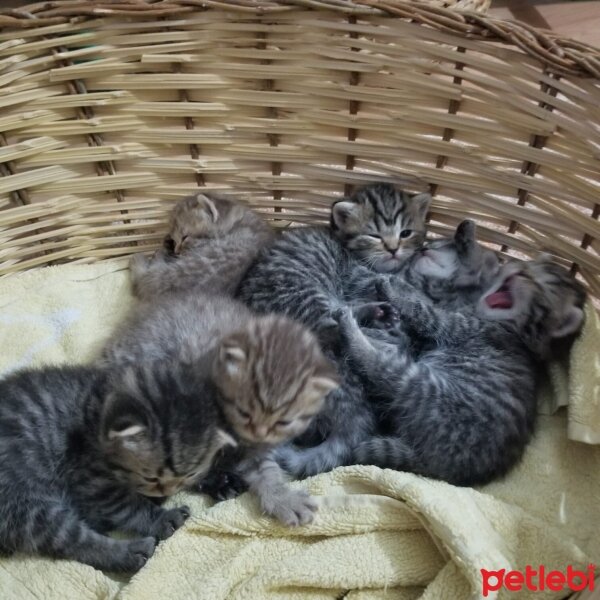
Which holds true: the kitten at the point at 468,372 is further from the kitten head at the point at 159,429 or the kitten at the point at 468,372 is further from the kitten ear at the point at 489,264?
the kitten head at the point at 159,429

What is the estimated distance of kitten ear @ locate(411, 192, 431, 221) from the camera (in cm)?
210

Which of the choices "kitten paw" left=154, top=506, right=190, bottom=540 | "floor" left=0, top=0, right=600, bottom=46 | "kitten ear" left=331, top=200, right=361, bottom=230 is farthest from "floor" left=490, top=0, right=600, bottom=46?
"kitten paw" left=154, top=506, right=190, bottom=540

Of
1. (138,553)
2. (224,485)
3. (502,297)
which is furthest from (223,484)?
(502,297)

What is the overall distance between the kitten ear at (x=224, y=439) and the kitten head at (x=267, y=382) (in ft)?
0.15

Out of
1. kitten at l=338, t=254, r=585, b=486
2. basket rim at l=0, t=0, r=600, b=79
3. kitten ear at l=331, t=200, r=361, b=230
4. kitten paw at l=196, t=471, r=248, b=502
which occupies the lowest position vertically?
kitten paw at l=196, t=471, r=248, b=502

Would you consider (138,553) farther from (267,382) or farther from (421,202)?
(421,202)

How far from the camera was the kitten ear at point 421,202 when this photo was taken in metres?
2.10

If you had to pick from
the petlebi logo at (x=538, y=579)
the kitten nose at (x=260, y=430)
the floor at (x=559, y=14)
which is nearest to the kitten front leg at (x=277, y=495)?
the kitten nose at (x=260, y=430)

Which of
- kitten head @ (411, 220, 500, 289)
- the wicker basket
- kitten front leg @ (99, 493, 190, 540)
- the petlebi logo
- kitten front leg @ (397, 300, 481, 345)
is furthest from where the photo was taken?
kitten head @ (411, 220, 500, 289)

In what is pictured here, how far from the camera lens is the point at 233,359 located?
164cm

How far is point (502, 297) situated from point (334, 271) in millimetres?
527

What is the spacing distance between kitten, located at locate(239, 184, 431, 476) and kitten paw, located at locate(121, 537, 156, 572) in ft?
1.33

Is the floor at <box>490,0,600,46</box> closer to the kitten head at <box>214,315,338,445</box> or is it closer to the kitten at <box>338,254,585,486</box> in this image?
the kitten at <box>338,254,585,486</box>

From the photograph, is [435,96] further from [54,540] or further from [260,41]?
[54,540]
